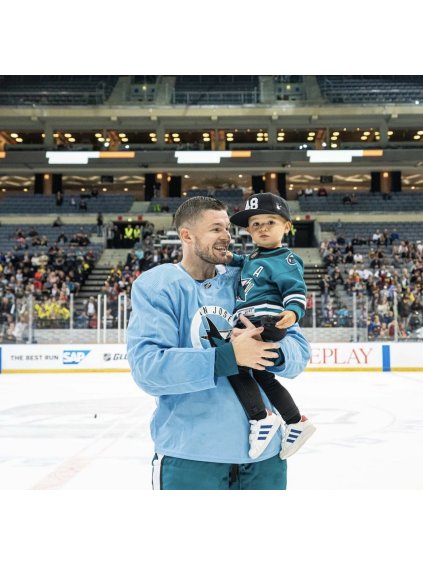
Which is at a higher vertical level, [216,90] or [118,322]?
[216,90]

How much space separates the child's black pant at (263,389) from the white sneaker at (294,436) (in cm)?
4

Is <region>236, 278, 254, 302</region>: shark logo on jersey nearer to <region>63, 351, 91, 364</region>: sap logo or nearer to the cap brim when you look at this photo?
the cap brim

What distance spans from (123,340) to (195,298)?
38.3 feet

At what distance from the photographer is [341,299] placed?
1376cm

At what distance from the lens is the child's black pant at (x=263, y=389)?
2072mm

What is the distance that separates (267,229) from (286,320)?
50cm

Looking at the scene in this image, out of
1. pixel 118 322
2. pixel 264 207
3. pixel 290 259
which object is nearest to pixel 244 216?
pixel 264 207

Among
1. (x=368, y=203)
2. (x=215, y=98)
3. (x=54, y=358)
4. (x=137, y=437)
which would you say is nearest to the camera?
(x=137, y=437)

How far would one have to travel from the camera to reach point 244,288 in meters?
2.28

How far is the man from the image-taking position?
6.44 ft

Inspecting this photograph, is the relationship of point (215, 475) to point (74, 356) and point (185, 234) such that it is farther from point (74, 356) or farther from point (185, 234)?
point (74, 356)
